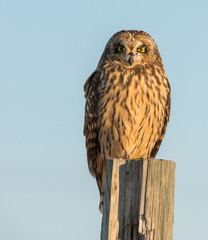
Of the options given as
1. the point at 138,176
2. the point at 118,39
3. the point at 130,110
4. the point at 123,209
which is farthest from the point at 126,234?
the point at 118,39

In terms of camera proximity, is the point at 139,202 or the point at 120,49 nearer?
the point at 139,202

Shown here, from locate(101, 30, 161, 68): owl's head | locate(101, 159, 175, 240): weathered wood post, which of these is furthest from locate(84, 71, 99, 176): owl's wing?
locate(101, 159, 175, 240): weathered wood post

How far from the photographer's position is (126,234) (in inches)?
132

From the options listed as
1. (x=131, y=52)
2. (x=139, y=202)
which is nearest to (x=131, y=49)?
(x=131, y=52)

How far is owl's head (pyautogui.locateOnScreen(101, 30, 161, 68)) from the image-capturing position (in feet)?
21.3

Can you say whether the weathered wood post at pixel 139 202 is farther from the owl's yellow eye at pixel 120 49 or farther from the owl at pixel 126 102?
the owl's yellow eye at pixel 120 49

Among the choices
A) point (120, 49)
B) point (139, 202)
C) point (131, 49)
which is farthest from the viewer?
point (120, 49)

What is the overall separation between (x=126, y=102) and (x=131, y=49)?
84cm

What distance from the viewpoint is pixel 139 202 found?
10.9 feet

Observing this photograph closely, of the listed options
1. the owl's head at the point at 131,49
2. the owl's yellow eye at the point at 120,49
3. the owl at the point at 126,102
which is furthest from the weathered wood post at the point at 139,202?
the owl's yellow eye at the point at 120,49

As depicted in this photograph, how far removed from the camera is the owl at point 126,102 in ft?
20.2

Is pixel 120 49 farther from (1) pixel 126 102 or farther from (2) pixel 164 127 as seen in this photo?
(2) pixel 164 127

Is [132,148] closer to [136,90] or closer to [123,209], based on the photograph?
[136,90]

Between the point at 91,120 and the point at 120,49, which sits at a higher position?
the point at 120,49
